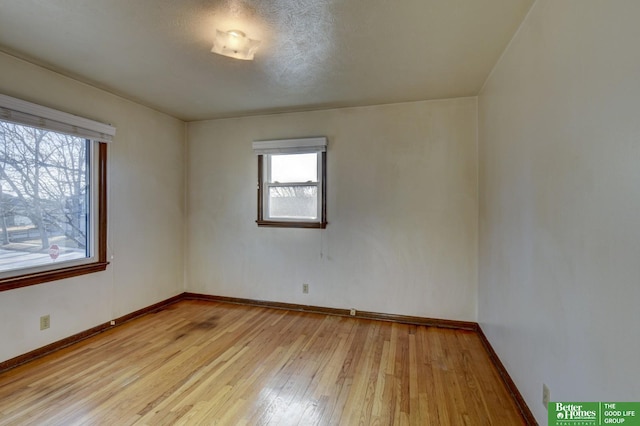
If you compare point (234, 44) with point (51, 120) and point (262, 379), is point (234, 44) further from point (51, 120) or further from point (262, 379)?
point (262, 379)

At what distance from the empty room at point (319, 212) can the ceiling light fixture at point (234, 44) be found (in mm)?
14

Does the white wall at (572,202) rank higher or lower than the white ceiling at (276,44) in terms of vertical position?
lower

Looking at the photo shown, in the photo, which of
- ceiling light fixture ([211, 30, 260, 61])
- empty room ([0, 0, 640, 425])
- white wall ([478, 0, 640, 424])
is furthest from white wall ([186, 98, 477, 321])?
ceiling light fixture ([211, 30, 260, 61])

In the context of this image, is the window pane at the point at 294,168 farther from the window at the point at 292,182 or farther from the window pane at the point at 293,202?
the window pane at the point at 293,202

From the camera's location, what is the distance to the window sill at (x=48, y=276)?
227 centimetres

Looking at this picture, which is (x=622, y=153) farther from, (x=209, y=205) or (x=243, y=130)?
(x=209, y=205)

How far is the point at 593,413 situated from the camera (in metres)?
1.13

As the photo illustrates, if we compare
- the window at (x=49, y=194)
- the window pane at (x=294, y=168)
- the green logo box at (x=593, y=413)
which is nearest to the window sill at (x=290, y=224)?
the window pane at (x=294, y=168)

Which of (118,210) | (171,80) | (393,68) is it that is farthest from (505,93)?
(118,210)

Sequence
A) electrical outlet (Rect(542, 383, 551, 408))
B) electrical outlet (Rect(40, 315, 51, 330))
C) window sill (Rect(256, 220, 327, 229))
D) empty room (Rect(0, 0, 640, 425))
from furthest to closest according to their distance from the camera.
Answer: window sill (Rect(256, 220, 327, 229))
electrical outlet (Rect(40, 315, 51, 330))
electrical outlet (Rect(542, 383, 551, 408))
empty room (Rect(0, 0, 640, 425))

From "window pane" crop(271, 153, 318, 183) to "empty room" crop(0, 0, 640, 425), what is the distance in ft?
0.10

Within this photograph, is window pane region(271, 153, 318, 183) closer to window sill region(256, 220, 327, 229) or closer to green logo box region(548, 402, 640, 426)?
window sill region(256, 220, 327, 229)

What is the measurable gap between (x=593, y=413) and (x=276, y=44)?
260cm

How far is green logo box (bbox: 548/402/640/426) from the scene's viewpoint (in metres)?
0.97
